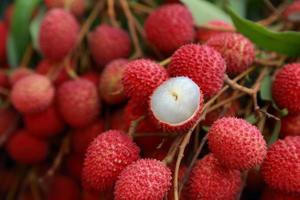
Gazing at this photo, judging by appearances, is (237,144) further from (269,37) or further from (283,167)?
(269,37)

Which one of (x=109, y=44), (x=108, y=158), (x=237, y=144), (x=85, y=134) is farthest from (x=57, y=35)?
(x=237, y=144)

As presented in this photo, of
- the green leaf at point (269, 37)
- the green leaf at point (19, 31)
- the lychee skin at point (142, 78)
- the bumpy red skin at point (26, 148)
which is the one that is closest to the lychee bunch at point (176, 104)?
the lychee skin at point (142, 78)

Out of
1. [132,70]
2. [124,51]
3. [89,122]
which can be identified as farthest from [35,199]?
[132,70]

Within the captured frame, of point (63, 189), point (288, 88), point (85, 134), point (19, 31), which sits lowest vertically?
point (63, 189)

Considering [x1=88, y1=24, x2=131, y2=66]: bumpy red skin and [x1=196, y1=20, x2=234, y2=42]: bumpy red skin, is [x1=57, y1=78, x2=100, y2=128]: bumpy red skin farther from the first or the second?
[x1=196, y1=20, x2=234, y2=42]: bumpy red skin

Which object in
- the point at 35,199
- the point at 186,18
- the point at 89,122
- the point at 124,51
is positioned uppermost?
the point at 186,18

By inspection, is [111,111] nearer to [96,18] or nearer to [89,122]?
[89,122]
